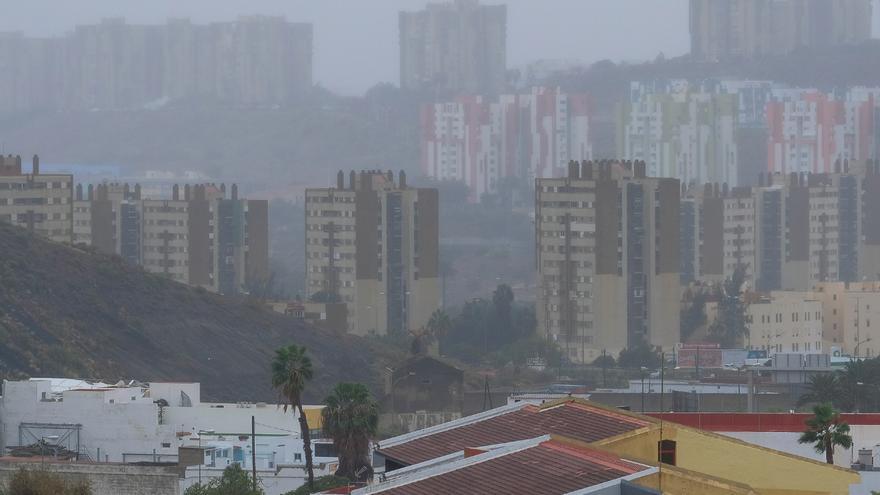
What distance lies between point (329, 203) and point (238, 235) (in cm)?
476

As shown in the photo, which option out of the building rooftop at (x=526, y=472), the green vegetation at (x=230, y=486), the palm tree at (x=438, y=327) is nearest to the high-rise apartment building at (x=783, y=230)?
the palm tree at (x=438, y=327)

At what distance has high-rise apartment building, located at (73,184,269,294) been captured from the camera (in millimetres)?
93000

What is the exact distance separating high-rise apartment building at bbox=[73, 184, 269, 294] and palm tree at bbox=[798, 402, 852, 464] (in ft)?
216

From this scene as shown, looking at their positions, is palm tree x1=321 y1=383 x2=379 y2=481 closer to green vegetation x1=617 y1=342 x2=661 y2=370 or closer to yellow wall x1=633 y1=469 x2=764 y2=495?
yellow wall x1=633 y1=469 x2=764 y2=495

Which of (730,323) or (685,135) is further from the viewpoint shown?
(685,135)

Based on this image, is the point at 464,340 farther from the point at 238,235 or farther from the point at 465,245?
the point at 465,245

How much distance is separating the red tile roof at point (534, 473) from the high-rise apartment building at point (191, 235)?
73854mm

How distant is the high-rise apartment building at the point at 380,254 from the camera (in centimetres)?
8862

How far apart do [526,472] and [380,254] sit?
235ft

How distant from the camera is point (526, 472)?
1780 cm

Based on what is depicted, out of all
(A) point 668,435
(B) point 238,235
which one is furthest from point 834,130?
(A) point 668,435

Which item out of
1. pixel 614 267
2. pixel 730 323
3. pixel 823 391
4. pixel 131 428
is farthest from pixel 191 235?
pixel 131 428

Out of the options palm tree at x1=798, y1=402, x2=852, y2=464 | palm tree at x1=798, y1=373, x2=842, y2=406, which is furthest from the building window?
palm tree at x1=798, y1=373, x2=842, y2=406

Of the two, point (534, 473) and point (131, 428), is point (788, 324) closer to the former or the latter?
point (131, 428)
